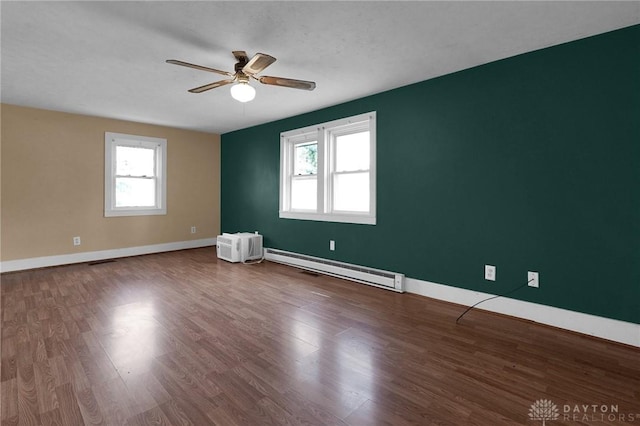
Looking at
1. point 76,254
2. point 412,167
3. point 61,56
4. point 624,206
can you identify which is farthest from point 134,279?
point 624,206

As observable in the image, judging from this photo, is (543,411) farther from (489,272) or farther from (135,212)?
(135,212)

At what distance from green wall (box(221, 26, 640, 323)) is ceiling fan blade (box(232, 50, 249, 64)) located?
1.13 meters

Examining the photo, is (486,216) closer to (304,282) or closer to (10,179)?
(304,282)

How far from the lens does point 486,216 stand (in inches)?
119

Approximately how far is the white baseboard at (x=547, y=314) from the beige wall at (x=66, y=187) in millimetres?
4993

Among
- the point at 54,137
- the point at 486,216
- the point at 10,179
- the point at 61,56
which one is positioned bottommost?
the point at 486,216

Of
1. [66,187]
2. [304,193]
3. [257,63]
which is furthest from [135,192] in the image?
[257,63]

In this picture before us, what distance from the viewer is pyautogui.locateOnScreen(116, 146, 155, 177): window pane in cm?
542

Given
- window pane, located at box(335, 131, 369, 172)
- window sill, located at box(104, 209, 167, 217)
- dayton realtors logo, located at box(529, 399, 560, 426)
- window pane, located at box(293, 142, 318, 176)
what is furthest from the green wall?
window sill, located at box(104, 209, 167, 217)

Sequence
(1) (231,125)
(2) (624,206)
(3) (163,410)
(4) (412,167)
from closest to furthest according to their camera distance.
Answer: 1. (3) (163,410)
2. (2) (624,206)
3. (4) (412,167)
4. (1) (231,125)

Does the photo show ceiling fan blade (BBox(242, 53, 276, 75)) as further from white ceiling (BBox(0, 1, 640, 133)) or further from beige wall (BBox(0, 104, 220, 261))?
beige wall (BBox(0, 104, 220, 261))

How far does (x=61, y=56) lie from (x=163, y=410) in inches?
126

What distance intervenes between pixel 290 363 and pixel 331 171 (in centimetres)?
297

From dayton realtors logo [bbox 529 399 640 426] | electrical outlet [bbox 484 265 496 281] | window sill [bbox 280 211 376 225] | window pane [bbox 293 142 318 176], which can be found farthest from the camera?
window pane [bbox 293 142 318 176]
